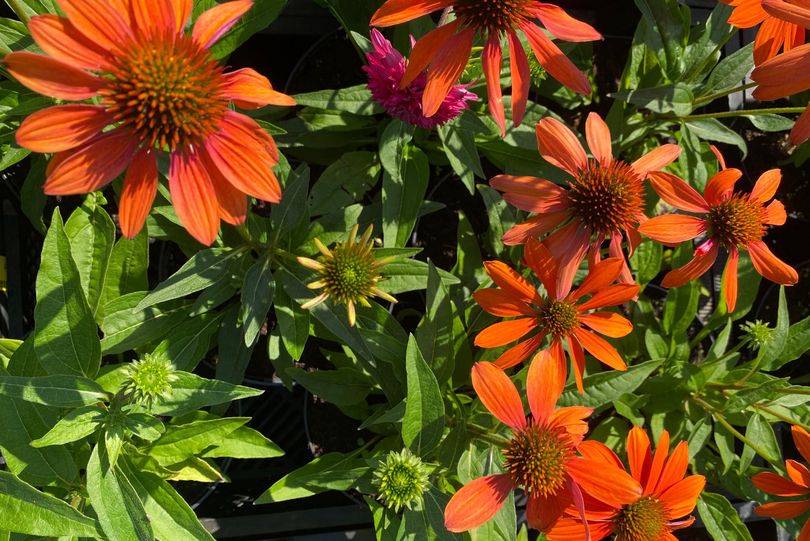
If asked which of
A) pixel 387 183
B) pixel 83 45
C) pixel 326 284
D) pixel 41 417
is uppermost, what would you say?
pixel 83 45

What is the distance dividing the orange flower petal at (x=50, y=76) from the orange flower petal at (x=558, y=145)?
2.17ft

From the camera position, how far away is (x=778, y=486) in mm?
1149

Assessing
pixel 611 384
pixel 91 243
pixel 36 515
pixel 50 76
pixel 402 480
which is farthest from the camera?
pixel 611 384

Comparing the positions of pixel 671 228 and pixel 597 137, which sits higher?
pixel 597 137

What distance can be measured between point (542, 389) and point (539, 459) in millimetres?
108

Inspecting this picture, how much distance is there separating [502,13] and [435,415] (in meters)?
0.61

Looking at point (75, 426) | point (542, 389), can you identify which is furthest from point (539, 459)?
point (75, 426)

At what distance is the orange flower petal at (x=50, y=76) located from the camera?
0.62 meters

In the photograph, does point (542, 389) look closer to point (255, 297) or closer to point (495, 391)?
point (495, 391)

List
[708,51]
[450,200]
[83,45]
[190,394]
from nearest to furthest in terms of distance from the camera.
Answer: [83,45] → [190,394] → [708,51] → [450,200]

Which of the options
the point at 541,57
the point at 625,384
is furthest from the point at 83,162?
the point at 625,384

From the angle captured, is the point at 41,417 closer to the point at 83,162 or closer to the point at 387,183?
the point at 83,162

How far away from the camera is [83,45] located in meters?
0.66

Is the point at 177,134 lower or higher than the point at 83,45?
lower
